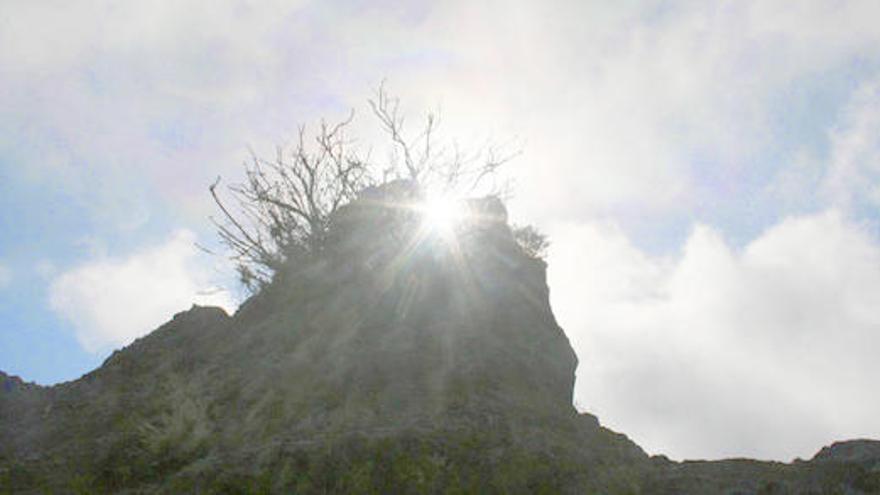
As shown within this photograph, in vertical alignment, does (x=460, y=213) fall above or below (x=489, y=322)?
above

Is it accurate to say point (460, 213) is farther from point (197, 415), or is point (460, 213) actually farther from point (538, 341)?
point (197, 415)

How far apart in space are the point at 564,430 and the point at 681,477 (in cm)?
159

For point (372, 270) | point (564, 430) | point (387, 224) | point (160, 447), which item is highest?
point (387, 224)

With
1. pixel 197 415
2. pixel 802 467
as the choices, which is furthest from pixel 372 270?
pixel 802 467

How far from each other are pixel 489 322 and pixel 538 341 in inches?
30.9

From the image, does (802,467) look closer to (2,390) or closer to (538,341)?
(538,341)

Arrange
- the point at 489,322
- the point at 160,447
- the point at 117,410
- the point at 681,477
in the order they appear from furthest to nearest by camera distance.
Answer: the point at 489,322
the point at 117,410
the point at 160,447
the point at 681,477

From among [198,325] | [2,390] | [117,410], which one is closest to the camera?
[117,410]

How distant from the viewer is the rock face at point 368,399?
8.77 metres

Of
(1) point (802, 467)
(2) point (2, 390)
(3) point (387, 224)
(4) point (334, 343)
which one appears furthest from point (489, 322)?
(2) point (2, 390)

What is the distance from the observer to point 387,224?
49.8 feet

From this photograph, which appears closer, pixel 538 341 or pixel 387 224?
pixel 538 341

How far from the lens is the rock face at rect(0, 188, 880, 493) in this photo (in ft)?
28.8

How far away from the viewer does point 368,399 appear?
10.6m
